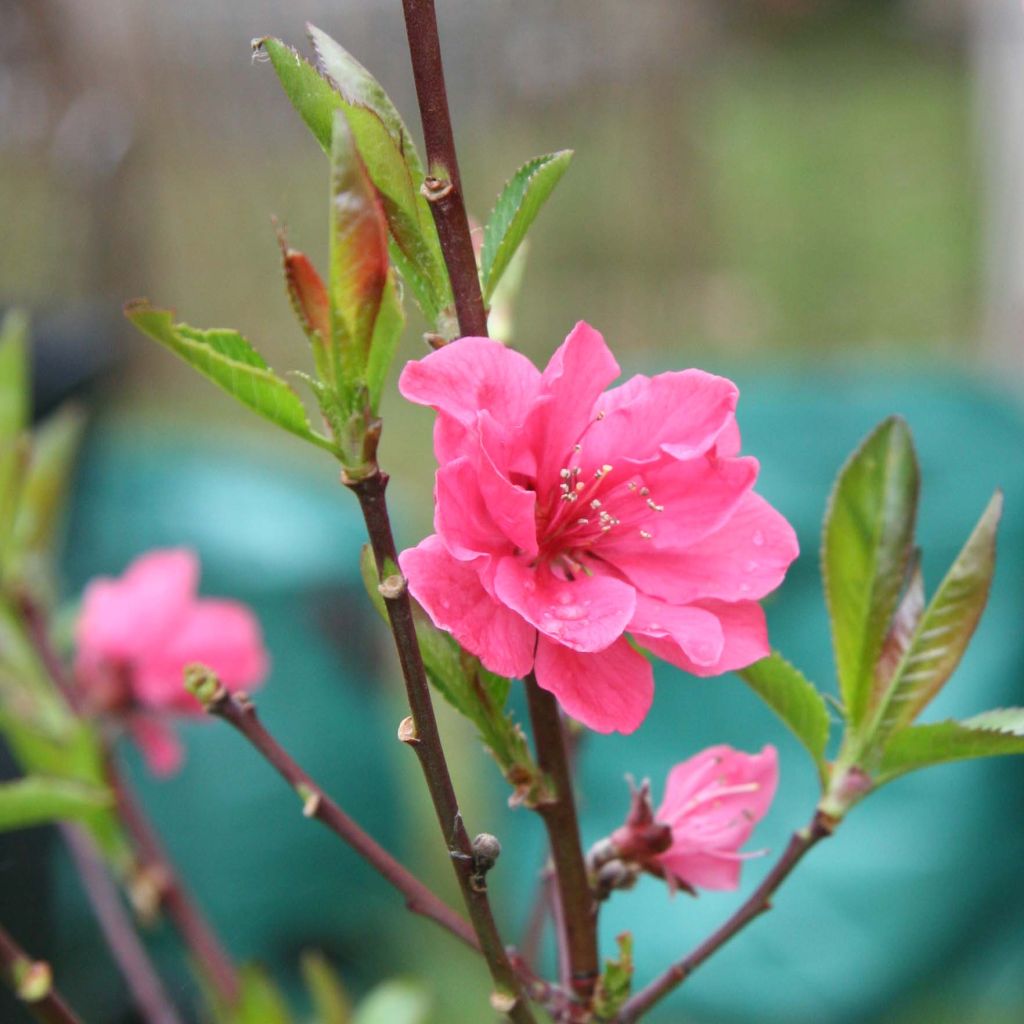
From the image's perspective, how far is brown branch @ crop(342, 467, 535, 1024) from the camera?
329 mm

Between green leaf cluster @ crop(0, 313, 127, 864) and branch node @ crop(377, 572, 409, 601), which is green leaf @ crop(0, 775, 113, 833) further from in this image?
branch node @ crop(377, 572, 409, 601)

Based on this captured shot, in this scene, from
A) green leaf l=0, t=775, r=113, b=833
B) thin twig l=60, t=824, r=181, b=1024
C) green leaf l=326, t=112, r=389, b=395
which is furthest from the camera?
thin twig l=60, t=824, r=181, b=1024

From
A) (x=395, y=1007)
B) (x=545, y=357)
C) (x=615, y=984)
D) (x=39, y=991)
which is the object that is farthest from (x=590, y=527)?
(x=545, y=357)

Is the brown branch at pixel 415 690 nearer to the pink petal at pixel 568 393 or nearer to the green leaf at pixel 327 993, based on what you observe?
the pink petal at pixel 568 393

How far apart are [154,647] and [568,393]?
463 millimetres

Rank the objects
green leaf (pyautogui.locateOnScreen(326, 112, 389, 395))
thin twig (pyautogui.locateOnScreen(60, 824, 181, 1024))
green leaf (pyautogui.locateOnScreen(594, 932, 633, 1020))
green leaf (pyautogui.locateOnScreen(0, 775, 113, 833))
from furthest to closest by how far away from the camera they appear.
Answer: thin twig (pyautogui.locateOnScreen(60, 824, 181, 1024)) → green leaf (pyautogui.locateOnScreen(0, 775, 113, 833)) → green leaf (pyautogui.locateOnScreen(594, 932, 633, 1020)) → green leaf (pyautogui.locateOnScreen(326, 112, 389, 395))

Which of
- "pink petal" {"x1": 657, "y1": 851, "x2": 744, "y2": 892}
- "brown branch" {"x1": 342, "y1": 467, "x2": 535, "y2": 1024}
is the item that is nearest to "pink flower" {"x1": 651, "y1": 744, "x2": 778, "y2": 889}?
"pink petal" {"x1": 657, "y1": 851, "x2": 744, "y2": 892}

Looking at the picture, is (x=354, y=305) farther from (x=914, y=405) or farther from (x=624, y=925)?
(x=914, y=405)

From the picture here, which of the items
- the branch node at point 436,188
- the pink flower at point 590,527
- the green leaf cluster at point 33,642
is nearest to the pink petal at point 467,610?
the pink flower at point 590,527

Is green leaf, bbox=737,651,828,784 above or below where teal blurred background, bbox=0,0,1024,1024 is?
above

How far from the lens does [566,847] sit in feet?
1.35

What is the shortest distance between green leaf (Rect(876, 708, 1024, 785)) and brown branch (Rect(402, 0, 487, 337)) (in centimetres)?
21

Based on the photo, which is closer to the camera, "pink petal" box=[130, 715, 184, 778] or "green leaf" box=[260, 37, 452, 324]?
"green leaf" box=[260, 37, 452, 324]

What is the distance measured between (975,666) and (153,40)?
2.67 m
